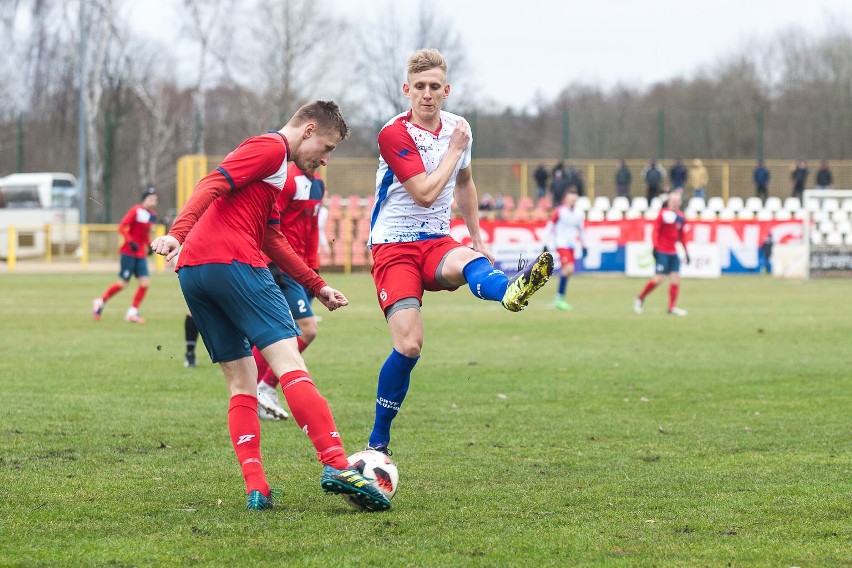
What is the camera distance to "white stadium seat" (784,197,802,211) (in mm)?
35428

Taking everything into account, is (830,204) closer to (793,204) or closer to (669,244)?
(793,204)

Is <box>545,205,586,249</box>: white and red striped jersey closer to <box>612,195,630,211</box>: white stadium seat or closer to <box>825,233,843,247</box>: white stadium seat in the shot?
<box>825,233,843,247</box>: white stadium seat

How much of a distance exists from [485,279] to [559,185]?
29.5m

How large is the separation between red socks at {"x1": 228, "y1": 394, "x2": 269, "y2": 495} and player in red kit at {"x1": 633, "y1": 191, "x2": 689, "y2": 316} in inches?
577

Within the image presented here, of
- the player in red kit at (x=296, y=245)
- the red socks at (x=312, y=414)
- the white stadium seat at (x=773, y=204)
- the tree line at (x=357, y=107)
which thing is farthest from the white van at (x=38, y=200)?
the red socks at (x=312, y=414)

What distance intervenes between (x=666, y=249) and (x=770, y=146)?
82.3ft

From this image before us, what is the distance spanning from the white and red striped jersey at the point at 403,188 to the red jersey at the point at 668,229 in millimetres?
13700

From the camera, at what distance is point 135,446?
7.16 meters

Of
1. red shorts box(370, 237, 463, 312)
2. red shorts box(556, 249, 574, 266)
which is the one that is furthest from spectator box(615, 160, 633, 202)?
red shorts box(370, 237, 463, 312)

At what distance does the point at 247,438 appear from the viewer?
18.1 ft

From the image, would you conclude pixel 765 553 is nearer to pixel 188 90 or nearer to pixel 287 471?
pixel 287 471

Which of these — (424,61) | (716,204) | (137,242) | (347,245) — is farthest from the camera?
(716,204)

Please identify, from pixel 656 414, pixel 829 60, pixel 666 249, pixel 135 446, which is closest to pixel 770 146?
pixel 829 60

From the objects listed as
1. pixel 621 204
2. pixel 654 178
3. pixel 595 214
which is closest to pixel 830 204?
pixel 654 178
